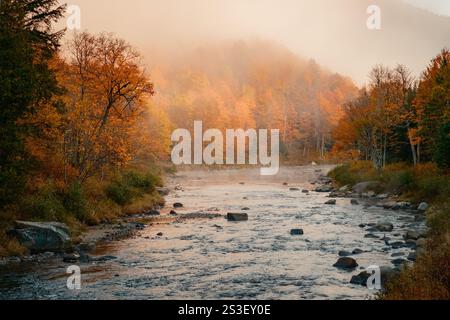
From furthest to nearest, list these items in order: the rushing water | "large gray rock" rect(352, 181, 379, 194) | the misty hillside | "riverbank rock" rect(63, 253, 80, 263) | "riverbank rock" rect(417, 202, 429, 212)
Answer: the misty hillside → "large gray rock" rect(352, 181, 379, 194) → "riverbank rock" rect(417, 202, 429, 212) → "riverbank rock" rect(63, 253, 80, 263) → the rushing water

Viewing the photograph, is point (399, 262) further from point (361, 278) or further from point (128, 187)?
point (128, 187)

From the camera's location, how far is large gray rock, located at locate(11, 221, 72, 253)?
70.7ft

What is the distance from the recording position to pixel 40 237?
22.0 m

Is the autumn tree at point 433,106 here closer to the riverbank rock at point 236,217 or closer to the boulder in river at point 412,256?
the riverbank rock at point 236,217

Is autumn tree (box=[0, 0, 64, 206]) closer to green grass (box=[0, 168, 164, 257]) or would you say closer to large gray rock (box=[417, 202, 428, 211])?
green grass (box=[0, 168, 164, 257])

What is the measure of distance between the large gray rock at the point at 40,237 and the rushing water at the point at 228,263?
6.07 ft

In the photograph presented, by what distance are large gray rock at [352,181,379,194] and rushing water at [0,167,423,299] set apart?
567 inches

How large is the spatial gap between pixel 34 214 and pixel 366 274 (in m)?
17.3

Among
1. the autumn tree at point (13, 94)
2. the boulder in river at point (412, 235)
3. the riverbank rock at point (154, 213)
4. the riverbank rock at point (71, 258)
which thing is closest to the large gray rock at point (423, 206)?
the boulder in river at point (412, 235)

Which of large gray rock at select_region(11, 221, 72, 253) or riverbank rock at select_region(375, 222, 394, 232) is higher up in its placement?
large gray rock at select_region(11, 221, 72, 253)

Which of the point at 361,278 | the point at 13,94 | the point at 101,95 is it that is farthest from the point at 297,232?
the point at 101,95

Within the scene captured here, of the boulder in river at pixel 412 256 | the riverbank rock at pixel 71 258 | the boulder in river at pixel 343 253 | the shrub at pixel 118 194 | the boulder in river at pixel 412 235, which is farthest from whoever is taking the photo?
the shrub at pixel 118 194

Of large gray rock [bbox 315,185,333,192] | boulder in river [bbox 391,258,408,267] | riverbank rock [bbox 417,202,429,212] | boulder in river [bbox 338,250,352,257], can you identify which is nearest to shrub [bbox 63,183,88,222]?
boulder in river [bbox 338,250,352,257]

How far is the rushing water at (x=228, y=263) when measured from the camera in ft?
51.6
